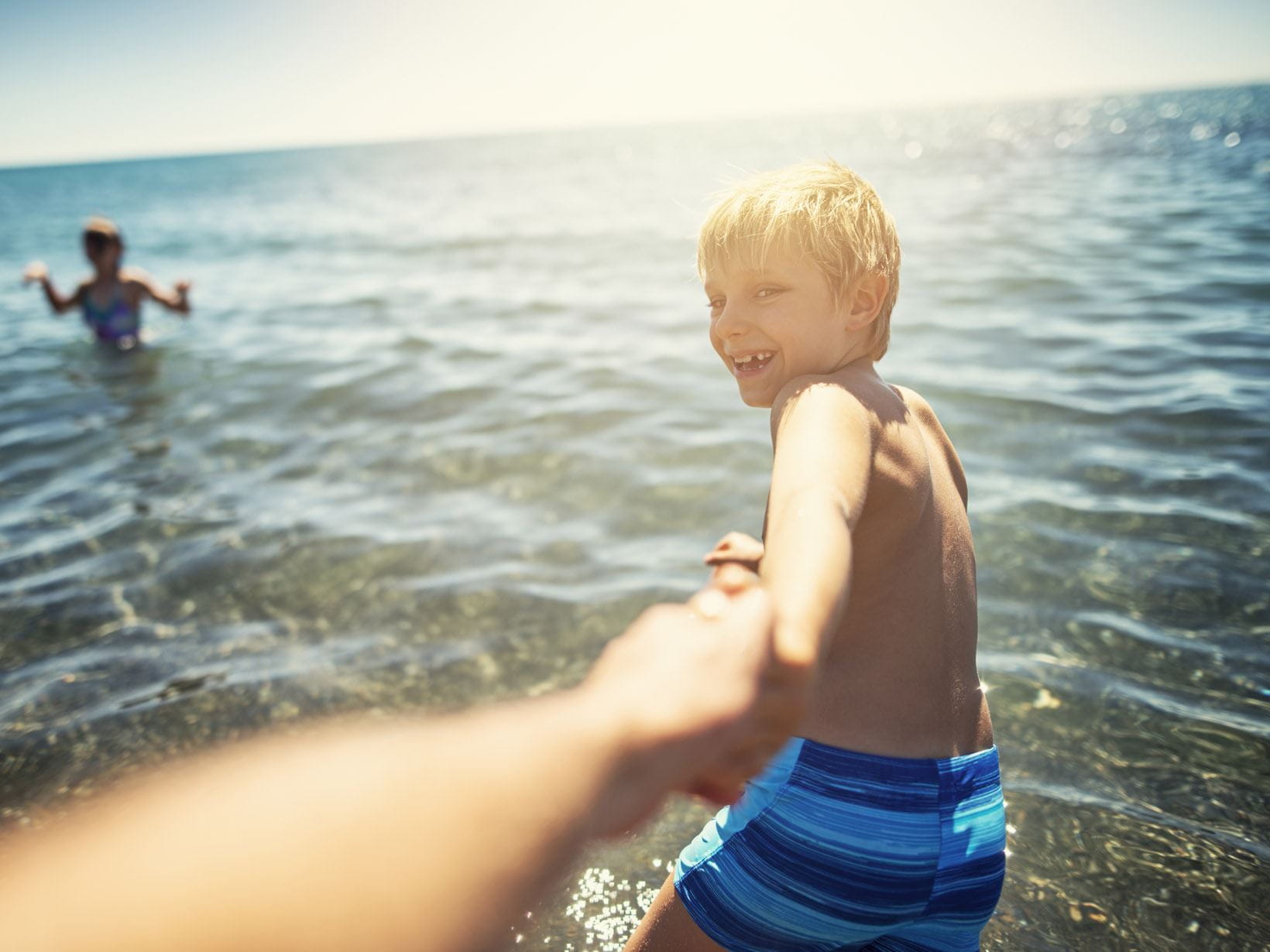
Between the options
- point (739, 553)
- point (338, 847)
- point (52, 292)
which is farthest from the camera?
point (52, 292)

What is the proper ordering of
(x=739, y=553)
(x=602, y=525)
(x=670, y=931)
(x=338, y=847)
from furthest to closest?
(x=602, y=525), (x=670, y=931), (x=739, y=553), (x=338, y=847)

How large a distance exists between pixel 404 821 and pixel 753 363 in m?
1.37

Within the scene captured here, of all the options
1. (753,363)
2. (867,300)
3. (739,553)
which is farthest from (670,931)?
(867,300)

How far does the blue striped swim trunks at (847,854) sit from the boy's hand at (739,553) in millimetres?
628

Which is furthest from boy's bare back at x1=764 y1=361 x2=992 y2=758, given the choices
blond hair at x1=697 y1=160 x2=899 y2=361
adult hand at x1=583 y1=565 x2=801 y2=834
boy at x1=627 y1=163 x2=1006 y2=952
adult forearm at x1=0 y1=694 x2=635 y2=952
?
adult forearm at x1=0 y1=694 x2=635 y2=952

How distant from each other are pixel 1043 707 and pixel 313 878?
317cm

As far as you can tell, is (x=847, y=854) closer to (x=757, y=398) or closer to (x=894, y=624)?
(x=894, y=624)

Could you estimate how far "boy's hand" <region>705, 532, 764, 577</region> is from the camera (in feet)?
4.08

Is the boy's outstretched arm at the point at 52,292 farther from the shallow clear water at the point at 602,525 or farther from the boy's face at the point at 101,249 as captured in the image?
the shallow clear water at the point at 602,525

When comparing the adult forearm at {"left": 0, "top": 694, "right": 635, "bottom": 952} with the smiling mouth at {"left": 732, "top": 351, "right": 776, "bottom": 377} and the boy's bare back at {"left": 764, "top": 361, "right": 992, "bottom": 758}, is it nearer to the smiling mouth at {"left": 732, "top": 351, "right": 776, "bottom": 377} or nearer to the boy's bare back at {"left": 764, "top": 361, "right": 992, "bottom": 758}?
the boy's bare back at {"left": 764, "top": 361, "right": 992, "bottom": 758}

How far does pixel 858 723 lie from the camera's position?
1710mm

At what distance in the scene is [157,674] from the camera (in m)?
3.74

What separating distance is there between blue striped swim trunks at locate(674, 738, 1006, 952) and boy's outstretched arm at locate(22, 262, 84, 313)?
380 inches

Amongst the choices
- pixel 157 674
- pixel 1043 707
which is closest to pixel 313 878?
pixel 1043 707
